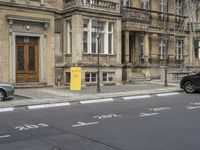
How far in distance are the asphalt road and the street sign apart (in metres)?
6.78

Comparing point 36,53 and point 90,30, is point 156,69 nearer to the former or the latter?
point 90,30

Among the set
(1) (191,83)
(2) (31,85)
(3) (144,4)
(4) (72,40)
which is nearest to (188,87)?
(1) (191,83)

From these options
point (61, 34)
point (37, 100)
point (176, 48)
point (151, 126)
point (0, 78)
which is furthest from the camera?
point (176, 48)

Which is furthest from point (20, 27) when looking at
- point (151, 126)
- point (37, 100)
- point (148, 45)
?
point (151, 126)

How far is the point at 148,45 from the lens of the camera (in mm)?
31375

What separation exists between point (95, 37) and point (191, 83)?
25.8ft

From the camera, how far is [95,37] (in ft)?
86.2

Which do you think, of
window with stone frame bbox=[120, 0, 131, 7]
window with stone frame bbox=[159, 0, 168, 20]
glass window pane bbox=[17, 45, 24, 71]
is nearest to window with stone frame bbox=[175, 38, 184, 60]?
window with stone frame bbox=[159, 0, 168, 20]

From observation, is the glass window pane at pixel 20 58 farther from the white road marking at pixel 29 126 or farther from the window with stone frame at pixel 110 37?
the white road marking at pixel 29 126

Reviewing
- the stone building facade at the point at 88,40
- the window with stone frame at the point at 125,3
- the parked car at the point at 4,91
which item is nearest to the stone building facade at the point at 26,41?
the stone building facade at the point at 88,40

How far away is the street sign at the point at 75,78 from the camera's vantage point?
70.8 ft

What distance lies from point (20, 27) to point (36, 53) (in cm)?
208

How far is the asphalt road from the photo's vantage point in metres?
8.23

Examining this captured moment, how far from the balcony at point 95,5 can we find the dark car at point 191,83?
8.08 m
